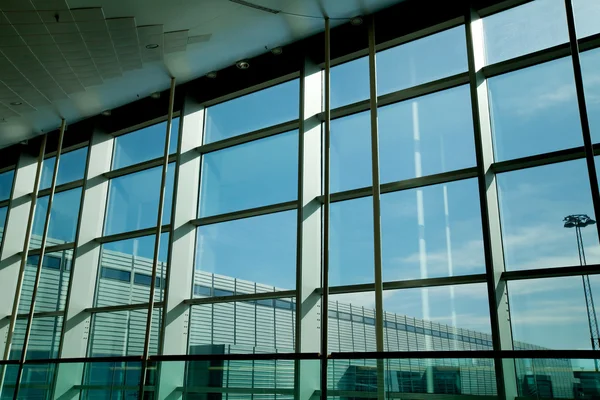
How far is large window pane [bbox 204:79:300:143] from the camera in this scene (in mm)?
8750

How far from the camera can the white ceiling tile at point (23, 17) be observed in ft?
20.8

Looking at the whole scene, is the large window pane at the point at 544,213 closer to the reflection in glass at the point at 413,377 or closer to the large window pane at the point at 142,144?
the reflection in glass at the point at 413,377

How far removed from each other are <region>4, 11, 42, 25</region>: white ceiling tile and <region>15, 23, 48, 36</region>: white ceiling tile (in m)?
0.08

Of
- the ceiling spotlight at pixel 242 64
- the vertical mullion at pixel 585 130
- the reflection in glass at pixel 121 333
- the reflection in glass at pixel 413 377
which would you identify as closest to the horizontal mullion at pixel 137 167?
the ceiling spotlight at pixel 242 64

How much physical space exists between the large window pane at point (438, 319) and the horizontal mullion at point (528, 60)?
2720mm

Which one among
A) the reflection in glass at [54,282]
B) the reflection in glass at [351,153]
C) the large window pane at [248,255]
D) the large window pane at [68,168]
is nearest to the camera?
the reflection in glass at [351,153]

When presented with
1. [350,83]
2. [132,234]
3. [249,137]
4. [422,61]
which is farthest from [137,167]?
[422,61]

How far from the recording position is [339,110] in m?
8.09

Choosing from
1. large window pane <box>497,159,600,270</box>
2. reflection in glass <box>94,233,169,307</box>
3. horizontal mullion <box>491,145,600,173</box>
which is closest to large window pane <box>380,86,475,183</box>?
horizontal mullion <box>491,145,600,173</box>

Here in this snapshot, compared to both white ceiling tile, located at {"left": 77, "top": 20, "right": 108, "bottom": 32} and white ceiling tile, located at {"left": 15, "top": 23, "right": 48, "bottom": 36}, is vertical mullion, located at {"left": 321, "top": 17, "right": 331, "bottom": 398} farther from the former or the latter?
white ceiling tile, located at {"left": 15, "top": 23, "right": 48, "bottom": 36}

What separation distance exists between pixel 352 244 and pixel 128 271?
4588mm

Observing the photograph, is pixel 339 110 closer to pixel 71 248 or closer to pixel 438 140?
pixel 438 140

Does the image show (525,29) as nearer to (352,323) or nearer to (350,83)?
(350,83)

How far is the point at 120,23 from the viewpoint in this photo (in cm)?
691
